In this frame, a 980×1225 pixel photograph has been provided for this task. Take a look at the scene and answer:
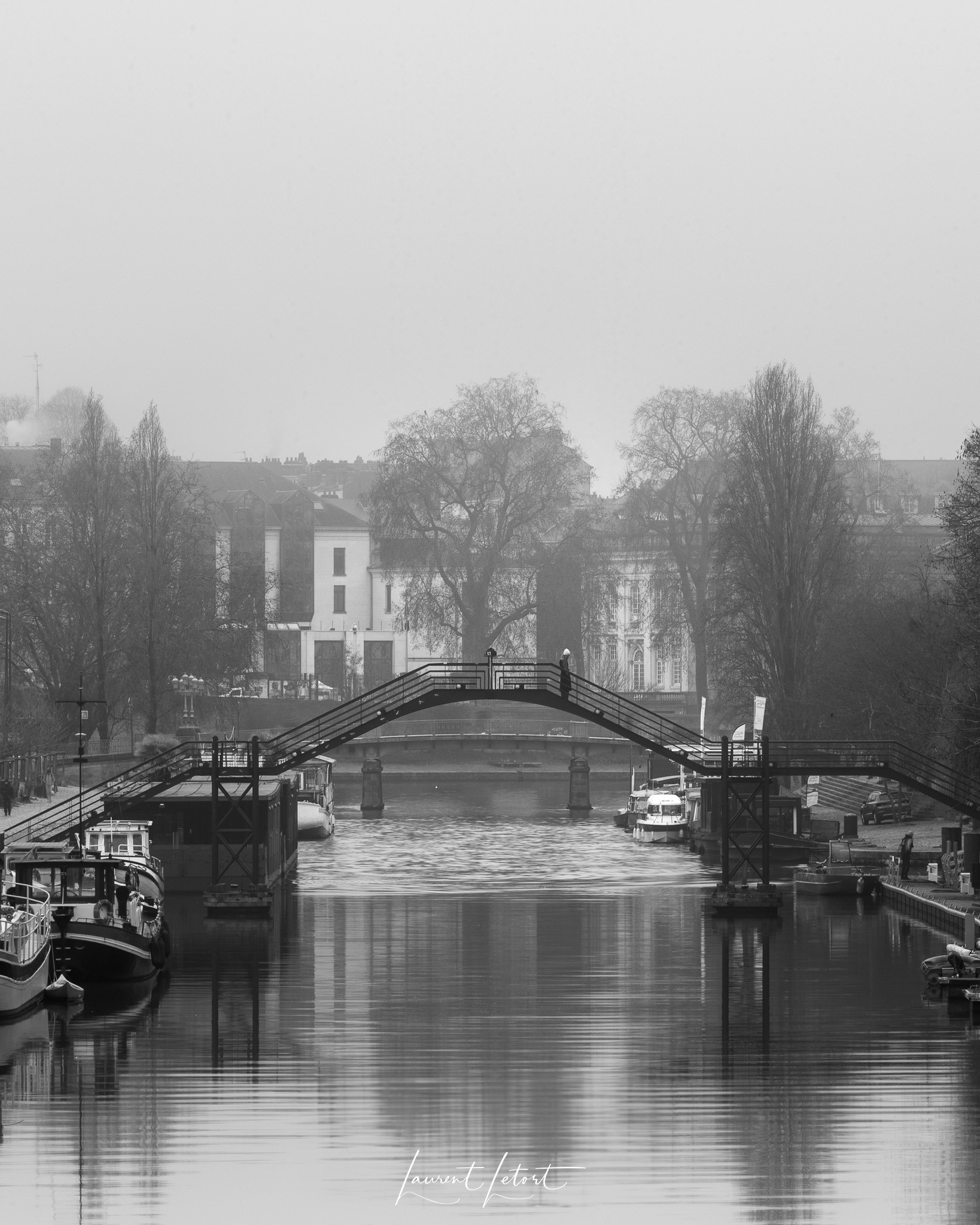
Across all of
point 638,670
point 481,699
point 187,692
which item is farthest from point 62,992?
point 638,670

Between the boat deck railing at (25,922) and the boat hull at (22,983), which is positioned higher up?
the boat deck railing at (25,922)

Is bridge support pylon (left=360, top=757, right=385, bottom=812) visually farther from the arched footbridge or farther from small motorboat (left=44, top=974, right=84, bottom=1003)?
small motorboat (left=44, top=974, right=84, bottom=1003)

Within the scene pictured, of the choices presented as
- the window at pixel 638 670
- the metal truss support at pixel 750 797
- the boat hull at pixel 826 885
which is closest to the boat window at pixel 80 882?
the metal truss support at pixel 750 797

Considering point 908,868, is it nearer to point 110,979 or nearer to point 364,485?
point 110,979

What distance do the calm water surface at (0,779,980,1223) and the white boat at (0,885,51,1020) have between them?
0.59 meters

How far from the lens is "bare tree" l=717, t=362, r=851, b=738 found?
86.4 metres

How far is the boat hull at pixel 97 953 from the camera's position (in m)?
43.9

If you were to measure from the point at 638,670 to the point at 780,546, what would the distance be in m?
59.5

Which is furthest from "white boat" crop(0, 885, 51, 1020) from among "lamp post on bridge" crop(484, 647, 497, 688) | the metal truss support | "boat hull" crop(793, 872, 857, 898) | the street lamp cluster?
the street lamp cluster

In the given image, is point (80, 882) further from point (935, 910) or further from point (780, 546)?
point (780, 546)

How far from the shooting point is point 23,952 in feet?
132

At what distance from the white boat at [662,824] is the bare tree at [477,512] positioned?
1301 inches

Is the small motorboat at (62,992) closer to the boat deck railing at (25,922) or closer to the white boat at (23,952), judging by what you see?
the white boat at (23,952)

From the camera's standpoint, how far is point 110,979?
44500 millimetres
